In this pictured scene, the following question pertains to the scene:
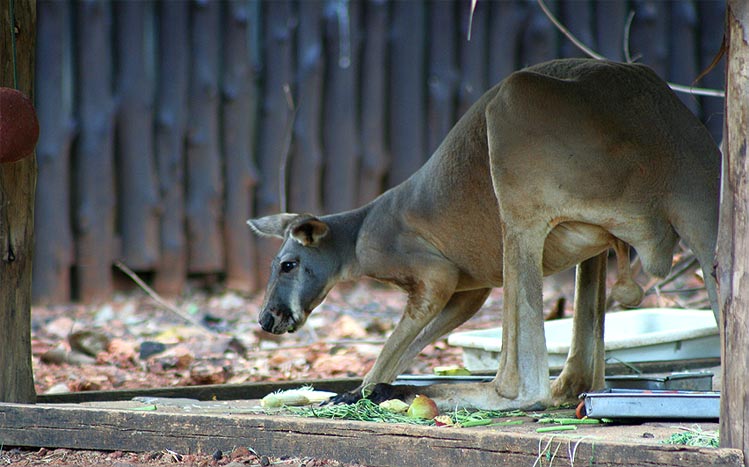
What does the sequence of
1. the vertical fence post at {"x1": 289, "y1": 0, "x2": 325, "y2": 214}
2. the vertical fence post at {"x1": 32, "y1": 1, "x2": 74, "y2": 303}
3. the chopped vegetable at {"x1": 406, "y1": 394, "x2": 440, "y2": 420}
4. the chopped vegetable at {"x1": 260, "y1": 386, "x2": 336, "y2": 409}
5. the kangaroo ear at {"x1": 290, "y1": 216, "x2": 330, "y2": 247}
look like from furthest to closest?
the vertical fence post at {"x1": 289, "y1": 0, "x2": 325, "y2": 214}
the vertical fence post at {"x1": 32, "y1": 1, "x2": 74, "y2": 303}
the kangaroo ear at {"x1": 290, "y1": 216, "x2": 330, "y2": 247}
the chopped vegetable at {"x1": 260, "y1": 386, "x2": 336, "y2": 409}
the chopped vegetable at {"x1": 406, "y1": 394, "x2": 440, "y2": 420}

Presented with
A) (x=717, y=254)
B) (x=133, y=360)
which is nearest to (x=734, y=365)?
Result: (x=717, y=254)

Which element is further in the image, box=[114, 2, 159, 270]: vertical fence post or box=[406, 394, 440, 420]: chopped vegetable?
box=[114, 2, 159, 270]: vertical fence post

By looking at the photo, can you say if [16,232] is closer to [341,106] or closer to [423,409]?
[423,409]

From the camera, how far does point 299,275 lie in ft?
13.7

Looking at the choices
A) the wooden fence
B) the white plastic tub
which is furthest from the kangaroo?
the wooden fence

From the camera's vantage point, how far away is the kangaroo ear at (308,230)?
4105 mm

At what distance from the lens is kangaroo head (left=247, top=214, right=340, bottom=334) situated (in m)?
4.14

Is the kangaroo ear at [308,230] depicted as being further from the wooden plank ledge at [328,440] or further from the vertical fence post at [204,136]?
Result: the vertical fence post at [204,136]

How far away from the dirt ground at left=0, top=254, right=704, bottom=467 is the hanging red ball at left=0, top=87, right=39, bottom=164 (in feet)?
3.04

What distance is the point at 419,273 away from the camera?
4004 millimetres

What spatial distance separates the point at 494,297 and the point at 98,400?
3.90 metres

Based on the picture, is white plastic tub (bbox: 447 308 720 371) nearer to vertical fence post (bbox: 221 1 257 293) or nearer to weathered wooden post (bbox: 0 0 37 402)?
weathered wooden post (bbox: 0 0 37 402)

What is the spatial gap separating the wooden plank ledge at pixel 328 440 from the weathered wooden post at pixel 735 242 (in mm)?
105

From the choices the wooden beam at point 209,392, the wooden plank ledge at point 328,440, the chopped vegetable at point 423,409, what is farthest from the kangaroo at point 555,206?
the wooden plank ledge at point 328,440
